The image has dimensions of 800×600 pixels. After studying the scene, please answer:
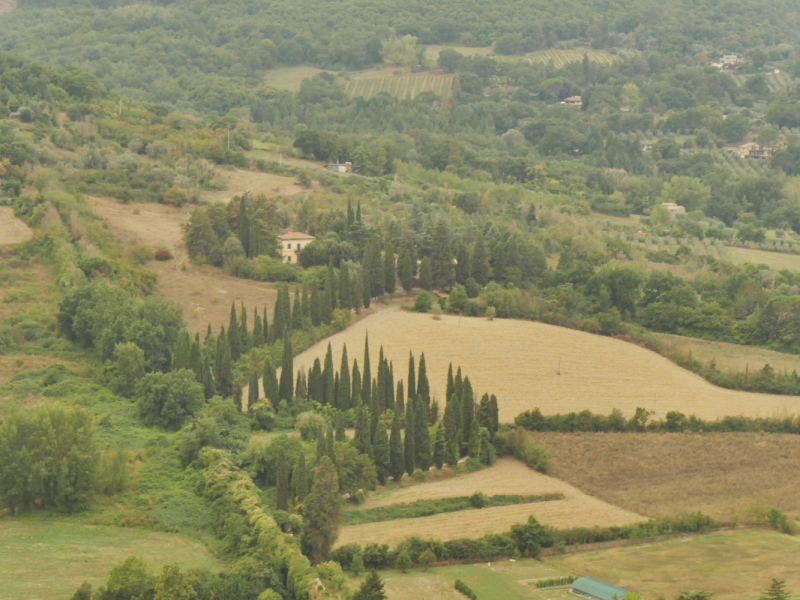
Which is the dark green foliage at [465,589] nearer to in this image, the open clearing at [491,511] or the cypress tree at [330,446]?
the open clearing at [491,511]

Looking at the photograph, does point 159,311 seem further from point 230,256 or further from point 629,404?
point 629,404

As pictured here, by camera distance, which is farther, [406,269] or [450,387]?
[406,269]

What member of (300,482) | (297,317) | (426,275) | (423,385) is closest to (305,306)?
(297,317)

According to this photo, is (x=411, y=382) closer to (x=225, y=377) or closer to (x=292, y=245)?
(x=225, y=377)

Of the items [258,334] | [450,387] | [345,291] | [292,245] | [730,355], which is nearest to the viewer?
[450,387]

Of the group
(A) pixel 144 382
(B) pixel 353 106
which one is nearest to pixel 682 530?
(A) pixel 144 382

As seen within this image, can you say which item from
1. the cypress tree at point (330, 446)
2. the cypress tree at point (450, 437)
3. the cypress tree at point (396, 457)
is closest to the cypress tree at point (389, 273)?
the cypress tree at point (450, 437)

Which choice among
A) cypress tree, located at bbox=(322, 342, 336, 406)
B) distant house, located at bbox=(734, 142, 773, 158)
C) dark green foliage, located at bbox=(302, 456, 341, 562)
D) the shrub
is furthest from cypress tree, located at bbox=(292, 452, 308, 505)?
distant house, located at bbox=(734, 142, 773, 158)
